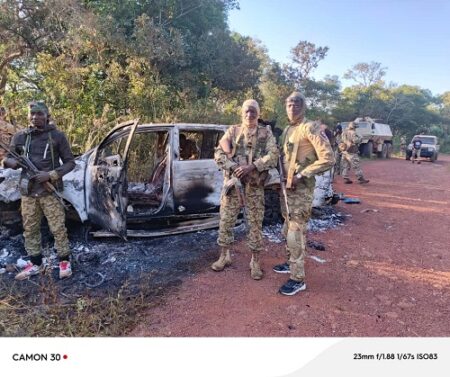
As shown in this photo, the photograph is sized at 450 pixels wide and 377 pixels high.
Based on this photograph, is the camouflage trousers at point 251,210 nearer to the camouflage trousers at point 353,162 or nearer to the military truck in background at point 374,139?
the camouflage trousers at point 353,162

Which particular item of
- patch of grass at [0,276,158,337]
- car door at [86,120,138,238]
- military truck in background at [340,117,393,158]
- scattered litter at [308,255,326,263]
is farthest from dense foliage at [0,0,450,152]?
military truck in background at [340,117,393,158]

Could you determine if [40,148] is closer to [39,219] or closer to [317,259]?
[39,219]

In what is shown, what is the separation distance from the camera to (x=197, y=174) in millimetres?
4062

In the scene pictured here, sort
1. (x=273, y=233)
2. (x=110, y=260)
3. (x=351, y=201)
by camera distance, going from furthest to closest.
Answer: (x=351, y=201)
(x=273, y=233)
(x=110, y=260)

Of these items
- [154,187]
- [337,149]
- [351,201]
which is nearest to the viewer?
[154,187]

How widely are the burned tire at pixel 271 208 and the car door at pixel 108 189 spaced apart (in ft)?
6.33

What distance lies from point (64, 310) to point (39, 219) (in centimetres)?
97

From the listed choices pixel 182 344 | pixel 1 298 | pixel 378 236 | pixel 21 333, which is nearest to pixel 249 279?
pixel 182 344

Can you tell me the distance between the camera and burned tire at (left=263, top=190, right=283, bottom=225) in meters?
4.64

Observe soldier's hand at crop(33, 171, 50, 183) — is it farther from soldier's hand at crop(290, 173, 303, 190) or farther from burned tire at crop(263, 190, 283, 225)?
burned tire at crop(263, 190, 283, 225)

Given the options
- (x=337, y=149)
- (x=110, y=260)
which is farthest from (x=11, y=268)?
(x=337, y=149)

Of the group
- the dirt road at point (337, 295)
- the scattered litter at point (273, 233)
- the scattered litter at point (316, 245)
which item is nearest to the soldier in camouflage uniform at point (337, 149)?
the dirt road at point (337, 295)

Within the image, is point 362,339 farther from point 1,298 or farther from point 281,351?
point 1,298

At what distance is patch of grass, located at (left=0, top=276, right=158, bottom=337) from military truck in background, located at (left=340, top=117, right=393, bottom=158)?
13.0 metres
